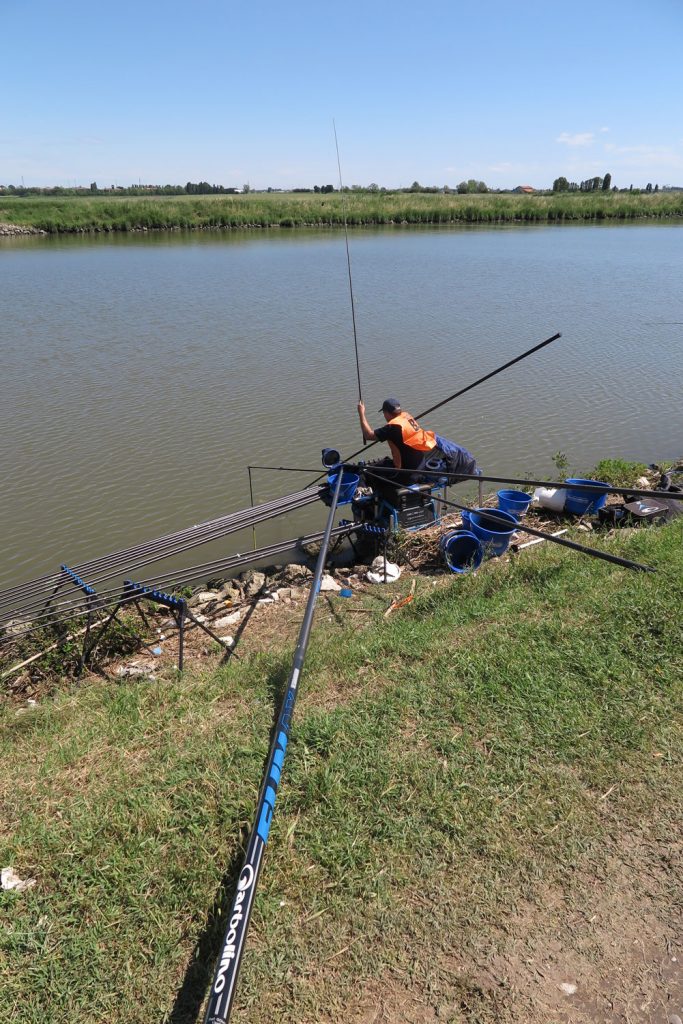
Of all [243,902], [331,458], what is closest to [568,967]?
[243,902]

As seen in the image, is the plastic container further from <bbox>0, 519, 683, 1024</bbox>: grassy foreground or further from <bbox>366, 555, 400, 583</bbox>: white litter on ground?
<bbox>0, 519, 683, 1024</bbox>: grassy foreground

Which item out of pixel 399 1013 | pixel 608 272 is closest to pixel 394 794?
pixel 399 1013

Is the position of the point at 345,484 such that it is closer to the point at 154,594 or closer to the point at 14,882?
the point at 154,594

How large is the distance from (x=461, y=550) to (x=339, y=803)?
380 centimetres

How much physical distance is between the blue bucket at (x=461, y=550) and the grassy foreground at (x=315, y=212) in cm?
4490

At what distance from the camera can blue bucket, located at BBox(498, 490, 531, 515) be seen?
7.11 metres

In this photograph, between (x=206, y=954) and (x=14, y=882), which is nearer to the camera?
(x=206, y=954)

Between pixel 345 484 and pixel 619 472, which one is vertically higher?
pixel 345 484

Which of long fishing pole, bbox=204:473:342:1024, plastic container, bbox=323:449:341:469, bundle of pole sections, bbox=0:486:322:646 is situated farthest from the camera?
plastic container, bbox=323:449:341:469

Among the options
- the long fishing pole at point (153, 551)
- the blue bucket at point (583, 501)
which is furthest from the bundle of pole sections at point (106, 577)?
the blue bucket at point (583, 501)

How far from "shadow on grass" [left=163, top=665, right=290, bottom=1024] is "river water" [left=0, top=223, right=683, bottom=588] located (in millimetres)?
5336

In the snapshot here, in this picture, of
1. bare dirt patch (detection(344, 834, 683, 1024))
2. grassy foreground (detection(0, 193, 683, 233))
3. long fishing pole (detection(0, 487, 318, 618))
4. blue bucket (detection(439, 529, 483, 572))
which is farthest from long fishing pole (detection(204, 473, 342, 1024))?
grassy foreground (detection(0, 193, 683, 233))

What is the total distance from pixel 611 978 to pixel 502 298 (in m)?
22.1

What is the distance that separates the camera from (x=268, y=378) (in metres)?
13.6
